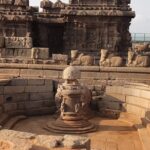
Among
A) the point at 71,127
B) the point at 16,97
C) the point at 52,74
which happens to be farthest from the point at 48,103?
the point at 71,127

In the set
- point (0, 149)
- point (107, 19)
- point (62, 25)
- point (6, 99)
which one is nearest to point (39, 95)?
point (6, 99)

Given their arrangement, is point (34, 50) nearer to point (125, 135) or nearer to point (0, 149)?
point (125, 135)

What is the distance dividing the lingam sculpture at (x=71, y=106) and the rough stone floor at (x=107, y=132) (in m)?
0.37

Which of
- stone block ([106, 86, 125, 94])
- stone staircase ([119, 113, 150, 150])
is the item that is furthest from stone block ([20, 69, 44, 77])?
stone staircase ([119, 113, 150, 150])

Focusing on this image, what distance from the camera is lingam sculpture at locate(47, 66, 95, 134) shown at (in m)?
10.3

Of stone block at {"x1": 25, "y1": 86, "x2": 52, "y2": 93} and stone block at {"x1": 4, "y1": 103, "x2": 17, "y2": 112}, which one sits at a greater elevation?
stone block at {"x1": 25, "y1": 86, "x2": 52, "y2": 93}

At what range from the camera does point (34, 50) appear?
48.8ft

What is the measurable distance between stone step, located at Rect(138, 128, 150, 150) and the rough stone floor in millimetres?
149

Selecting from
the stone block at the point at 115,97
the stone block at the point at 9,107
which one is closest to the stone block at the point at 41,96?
the stone block at the point at 9,107

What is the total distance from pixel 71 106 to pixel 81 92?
1.55 feet

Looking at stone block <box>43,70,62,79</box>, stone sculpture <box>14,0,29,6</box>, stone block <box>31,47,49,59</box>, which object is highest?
stone sculpture <box>14,0,29,6</box>

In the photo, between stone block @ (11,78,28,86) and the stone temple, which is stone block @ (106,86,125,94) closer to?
the stone temple

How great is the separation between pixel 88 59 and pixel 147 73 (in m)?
2.19

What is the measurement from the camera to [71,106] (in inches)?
416
